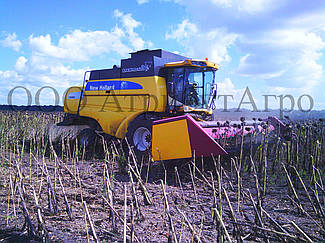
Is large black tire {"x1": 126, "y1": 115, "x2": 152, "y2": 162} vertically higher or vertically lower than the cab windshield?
lower

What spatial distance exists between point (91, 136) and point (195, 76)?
146 inches

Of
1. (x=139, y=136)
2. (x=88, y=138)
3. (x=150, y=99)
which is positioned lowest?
(x=88, y=138)

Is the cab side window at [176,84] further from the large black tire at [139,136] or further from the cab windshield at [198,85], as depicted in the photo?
the large black tire at [139,136]

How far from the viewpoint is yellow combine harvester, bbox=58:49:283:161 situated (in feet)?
21.8

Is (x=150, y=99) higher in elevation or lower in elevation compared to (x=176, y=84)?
lower

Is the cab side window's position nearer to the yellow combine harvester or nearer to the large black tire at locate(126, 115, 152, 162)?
the yellow combine harvester

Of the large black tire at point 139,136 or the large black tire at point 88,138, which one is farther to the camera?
the large black tire at point 88,138

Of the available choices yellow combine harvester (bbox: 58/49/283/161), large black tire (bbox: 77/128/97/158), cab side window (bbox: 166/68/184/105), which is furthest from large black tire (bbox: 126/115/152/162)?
large black tire (bbox: 77/128/97/158)

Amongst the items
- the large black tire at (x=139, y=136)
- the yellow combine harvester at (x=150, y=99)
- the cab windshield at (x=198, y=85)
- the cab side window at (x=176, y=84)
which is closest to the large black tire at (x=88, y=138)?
the yellow combine harvester at (x=150, y=99)

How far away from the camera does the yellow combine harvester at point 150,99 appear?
262 inches

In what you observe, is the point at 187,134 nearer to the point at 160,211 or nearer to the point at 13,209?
the point at 160,211

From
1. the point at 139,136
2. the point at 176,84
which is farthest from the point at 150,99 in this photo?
the point at 139,136

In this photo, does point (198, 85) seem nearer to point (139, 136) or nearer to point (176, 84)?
point (176, 84)

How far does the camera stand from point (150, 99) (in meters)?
7.55
